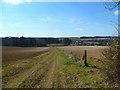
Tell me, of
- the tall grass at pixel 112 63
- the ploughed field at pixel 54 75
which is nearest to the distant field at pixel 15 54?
the ploughed field at pixel 54 75

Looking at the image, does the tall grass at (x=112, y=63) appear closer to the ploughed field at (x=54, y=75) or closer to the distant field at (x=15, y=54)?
the ploughed field at (x=54, y=75)

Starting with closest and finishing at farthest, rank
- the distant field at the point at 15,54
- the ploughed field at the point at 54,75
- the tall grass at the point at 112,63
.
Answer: the tall grass at the point at 112,63, the ploughed field at the point at 54,75, the distant field at the point at 15,54

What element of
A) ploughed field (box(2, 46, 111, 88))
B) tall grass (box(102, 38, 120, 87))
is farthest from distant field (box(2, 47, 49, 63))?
tall grass (box(102, 38, 120, 87))

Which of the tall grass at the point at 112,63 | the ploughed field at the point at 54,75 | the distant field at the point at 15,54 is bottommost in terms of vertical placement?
the distant field at the point at 15,54

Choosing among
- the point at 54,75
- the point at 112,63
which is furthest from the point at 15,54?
the point at 112,63

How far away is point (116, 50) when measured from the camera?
11.3m

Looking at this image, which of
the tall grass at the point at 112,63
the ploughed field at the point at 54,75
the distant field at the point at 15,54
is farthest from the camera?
the distant field at the point at 15,54

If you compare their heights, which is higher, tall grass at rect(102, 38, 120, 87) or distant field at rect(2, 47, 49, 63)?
tall grass at rect(102, 38, 120, 87)

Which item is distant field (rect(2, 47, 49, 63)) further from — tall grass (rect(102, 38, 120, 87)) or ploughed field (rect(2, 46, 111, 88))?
tall grass (rect(102, 38, 120, 87))

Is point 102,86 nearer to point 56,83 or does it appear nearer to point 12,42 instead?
point 56,83

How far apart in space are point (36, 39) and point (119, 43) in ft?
511

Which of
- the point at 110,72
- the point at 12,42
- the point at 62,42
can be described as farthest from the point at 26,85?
the point at 62,42

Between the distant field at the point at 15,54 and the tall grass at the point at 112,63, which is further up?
the tall grass at the point at 112,63

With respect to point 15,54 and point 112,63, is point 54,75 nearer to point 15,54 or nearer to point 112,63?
point 112,63
